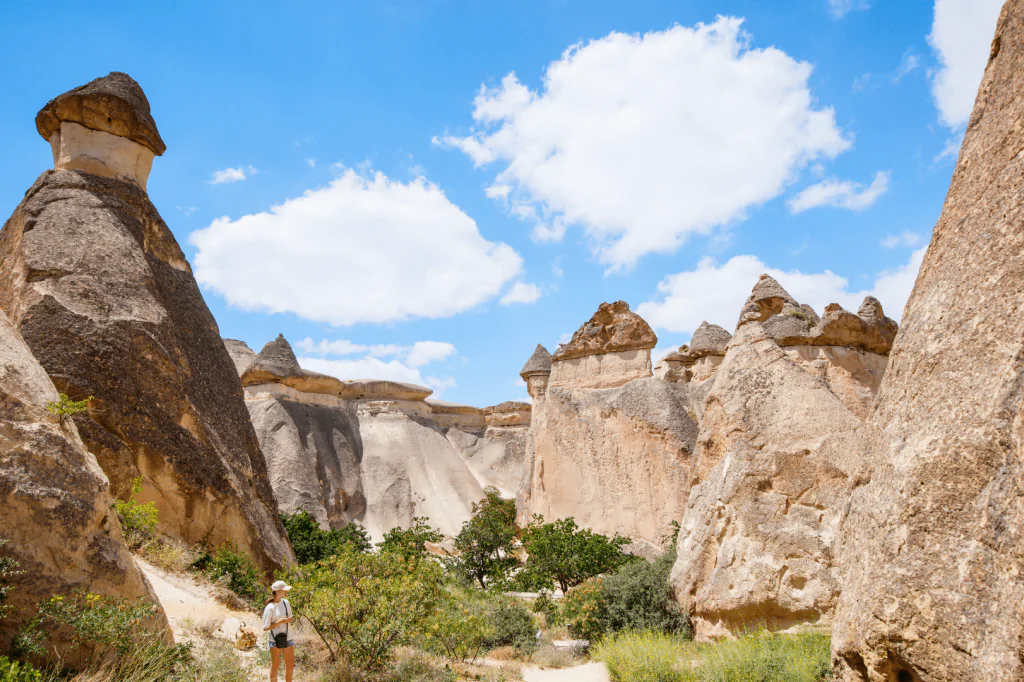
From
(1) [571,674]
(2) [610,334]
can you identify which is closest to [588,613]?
(1) [571,674]

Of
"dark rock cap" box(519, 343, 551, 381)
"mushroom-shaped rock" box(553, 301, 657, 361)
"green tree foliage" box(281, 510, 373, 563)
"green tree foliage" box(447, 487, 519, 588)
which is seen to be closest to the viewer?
"green tree foliage" box(281, 510, 373, 563)

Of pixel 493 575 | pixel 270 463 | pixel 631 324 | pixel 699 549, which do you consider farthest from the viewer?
pixel 270 463

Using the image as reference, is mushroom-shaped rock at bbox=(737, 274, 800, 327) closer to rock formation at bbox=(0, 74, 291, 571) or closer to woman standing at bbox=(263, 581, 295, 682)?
rock formation at bbox=(0, 74, 291, 571)

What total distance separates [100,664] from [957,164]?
553cm

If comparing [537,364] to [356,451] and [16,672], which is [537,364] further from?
[16,672]

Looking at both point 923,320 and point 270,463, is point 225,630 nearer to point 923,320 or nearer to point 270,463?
point 923,320

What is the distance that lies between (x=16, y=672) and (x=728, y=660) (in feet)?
15.5

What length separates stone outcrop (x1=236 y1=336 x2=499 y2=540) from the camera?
21.0m

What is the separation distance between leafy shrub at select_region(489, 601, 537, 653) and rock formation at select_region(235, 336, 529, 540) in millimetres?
11580

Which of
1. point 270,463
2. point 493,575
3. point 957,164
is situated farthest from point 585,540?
point 270,463

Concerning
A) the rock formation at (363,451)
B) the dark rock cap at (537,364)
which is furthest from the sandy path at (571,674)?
the dark rock cap at (537,364)

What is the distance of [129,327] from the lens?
723cm

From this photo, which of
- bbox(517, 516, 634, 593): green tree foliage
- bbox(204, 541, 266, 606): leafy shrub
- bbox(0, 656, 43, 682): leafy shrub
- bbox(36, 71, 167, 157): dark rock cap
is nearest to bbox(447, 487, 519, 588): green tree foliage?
bbox(517, 516, 634, 593): green tree foliage

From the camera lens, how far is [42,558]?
4.14m
